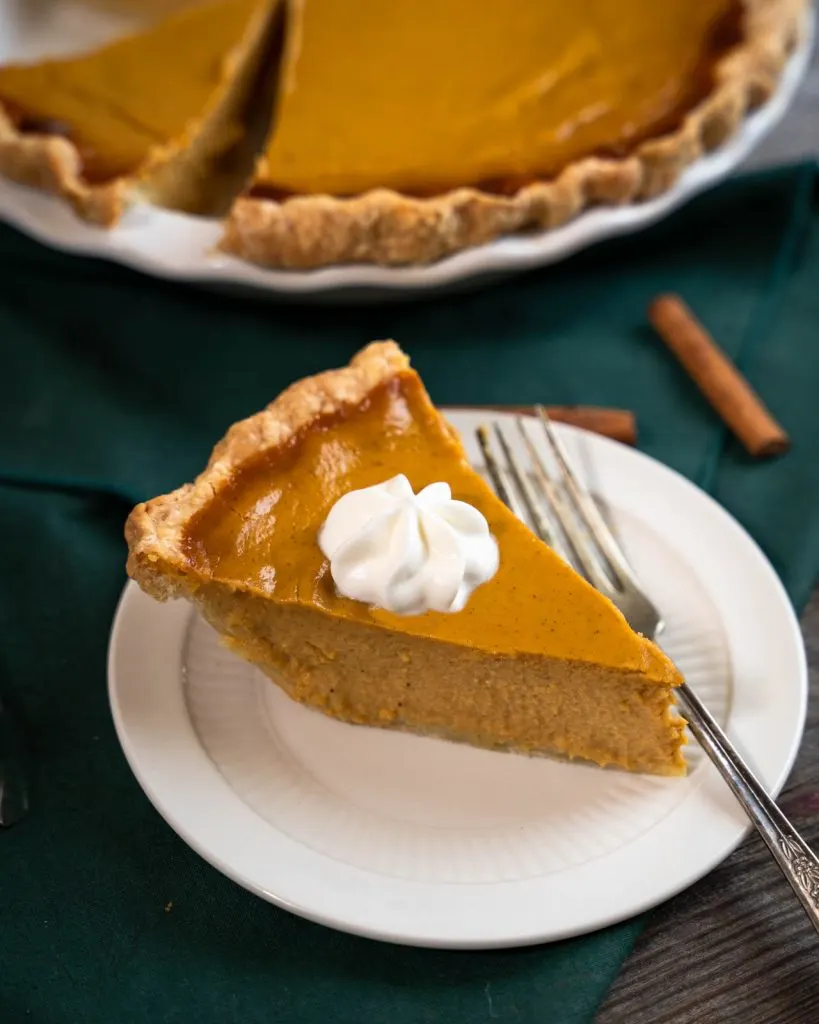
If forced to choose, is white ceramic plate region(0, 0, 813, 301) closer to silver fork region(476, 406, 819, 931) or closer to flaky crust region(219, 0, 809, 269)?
flaky crust region(219, 0, 809, 269)

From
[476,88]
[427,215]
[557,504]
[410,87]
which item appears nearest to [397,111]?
[410,87]

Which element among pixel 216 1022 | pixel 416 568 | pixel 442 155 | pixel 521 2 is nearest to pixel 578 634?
pixel 416 568

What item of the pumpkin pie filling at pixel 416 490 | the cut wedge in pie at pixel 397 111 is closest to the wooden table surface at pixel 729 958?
the pumpkin pie filling at pixel 416 490

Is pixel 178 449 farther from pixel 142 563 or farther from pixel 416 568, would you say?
pixel 416 568

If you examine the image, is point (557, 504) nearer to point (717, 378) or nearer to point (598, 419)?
point (598, 419)

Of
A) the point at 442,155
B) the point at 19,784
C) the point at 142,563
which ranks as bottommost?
the point at 19,784

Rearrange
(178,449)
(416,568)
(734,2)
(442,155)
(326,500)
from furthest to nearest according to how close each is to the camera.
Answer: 1. (734,2)
2. (442,155)
3. (178,449)
4. (326,500)
5. (416,568)

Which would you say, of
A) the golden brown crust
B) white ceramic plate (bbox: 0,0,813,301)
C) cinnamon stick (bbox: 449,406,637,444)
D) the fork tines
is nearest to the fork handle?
the fork tines
